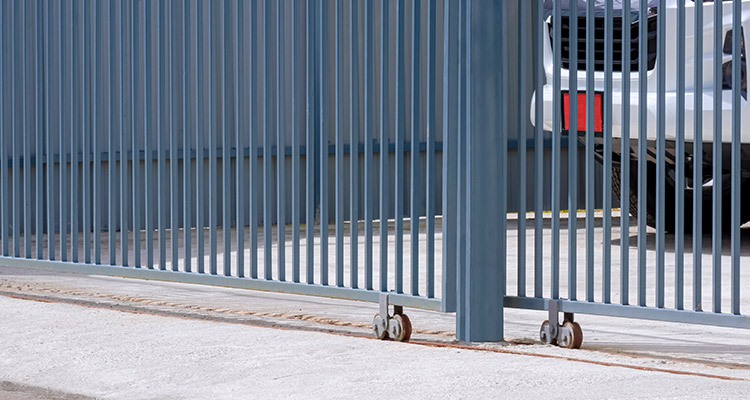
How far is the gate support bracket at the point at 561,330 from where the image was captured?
187 inches

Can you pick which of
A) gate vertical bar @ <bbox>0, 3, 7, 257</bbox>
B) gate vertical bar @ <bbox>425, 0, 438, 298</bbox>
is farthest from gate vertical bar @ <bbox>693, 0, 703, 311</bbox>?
gate vertical bar @ <bbox>0, 3, 7, 257</bbox>

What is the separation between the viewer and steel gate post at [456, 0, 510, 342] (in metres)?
4.75

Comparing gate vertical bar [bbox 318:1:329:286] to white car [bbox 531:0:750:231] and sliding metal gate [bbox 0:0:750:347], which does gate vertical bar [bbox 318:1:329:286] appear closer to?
sliding metal gate [bbox 0:0:750:347]

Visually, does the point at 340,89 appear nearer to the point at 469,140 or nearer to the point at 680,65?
the point at 469,140

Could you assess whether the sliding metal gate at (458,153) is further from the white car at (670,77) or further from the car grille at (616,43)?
the car grille at (616,43)

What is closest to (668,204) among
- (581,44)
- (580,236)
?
(580,236)

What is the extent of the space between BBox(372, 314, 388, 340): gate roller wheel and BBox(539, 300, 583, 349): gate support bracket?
2.14ft

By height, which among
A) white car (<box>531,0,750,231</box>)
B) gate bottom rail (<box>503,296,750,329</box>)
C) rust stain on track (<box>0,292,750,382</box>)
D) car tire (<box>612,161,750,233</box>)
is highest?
white car (<box>531,0,750,231</box>)

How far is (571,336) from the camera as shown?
475cm

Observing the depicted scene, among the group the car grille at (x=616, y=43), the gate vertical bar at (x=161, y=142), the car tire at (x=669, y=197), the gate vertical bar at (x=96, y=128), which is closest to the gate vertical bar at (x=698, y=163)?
the gate vertical bar at (x=161, y=142)

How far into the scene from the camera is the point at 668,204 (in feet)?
29.8

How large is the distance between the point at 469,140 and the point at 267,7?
4.42 feet

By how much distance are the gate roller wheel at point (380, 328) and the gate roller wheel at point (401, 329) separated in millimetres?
38

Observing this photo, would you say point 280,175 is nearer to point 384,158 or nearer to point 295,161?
point 295,161
